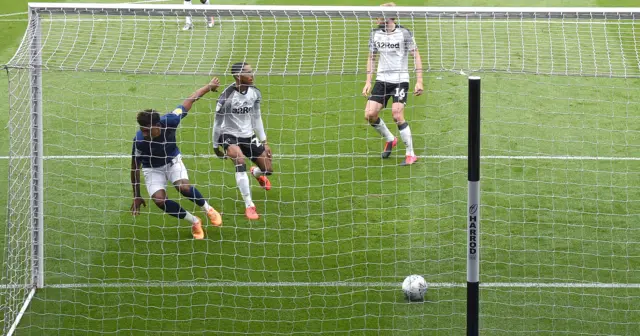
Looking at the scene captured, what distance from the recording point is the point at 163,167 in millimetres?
10586

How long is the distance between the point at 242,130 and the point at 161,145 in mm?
1287

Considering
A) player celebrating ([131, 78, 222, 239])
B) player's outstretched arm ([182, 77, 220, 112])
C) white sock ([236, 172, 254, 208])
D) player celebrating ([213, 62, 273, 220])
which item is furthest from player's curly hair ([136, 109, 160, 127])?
white sock ([236, 172, 254, 208])

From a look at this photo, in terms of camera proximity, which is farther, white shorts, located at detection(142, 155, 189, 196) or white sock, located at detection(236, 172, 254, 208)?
white sock, located at detection(236, 172, 254, 208)

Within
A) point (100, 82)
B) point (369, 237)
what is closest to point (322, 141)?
point (369, 237)

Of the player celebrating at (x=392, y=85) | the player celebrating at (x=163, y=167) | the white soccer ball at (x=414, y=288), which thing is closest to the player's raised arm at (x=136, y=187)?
the player celebrating at (x=163, y=167)

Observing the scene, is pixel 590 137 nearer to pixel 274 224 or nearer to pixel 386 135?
pixel 386 135

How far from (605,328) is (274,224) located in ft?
13.0

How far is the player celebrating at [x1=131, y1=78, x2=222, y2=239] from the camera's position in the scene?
1020 cm

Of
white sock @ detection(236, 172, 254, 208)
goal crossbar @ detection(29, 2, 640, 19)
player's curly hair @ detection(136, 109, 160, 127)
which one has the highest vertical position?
goal crossbar @ detection(29, 2, 640, 19)

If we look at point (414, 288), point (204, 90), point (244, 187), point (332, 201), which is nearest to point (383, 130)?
point (332, 201)

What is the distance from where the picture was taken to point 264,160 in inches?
462

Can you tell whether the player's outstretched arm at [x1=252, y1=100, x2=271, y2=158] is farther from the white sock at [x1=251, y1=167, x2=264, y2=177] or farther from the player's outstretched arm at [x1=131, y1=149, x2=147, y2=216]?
the player's outstretched arm at [x1=131, y1=149, x2=147, y2=216]

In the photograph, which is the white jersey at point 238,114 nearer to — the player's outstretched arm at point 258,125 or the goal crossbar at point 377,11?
the player's outstretched arm at point 258,125

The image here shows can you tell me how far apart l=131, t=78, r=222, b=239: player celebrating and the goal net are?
0.34 metres
